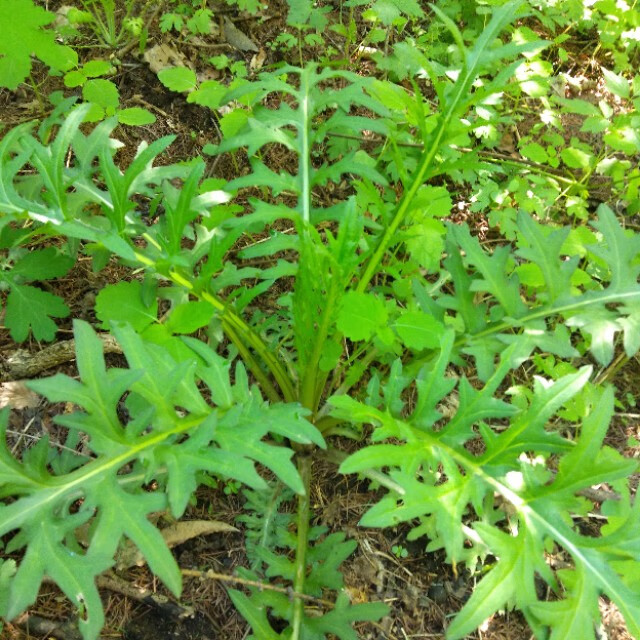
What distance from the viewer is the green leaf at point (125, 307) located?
1.87 metres

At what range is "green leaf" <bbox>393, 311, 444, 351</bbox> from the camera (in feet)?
5.59

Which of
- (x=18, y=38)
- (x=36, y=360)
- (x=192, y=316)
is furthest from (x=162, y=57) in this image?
(x=192, y=316)

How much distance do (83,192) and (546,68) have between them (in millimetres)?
2246

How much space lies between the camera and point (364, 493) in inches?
83.6

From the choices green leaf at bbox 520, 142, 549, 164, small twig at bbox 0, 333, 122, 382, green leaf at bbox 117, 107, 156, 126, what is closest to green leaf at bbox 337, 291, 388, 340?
small twig at bbox 0, 333, 122, 382

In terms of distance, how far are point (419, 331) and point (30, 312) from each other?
132cm

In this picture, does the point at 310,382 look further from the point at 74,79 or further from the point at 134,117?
the point at 74,79

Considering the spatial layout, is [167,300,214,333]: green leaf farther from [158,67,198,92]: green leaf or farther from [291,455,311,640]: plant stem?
[158,67,198,92]: green leaf

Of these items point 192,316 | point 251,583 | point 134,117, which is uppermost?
point 134,117

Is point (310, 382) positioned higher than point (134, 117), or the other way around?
point (134, 117)

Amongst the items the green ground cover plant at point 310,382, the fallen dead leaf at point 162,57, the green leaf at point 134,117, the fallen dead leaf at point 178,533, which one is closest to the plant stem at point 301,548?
the green ground cover plant at point 310,382

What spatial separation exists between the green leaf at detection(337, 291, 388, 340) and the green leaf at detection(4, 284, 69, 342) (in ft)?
3.47

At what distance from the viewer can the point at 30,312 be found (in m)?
2.00

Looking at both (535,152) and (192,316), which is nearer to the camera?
(192,316)
